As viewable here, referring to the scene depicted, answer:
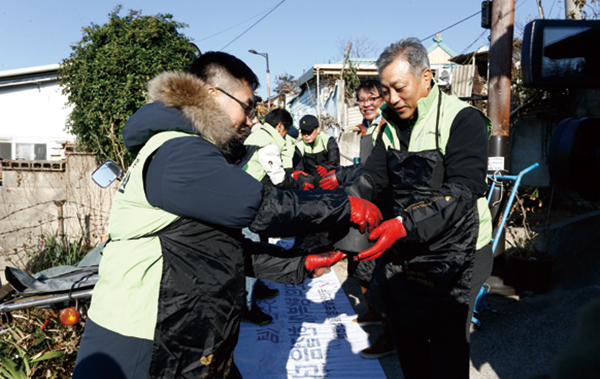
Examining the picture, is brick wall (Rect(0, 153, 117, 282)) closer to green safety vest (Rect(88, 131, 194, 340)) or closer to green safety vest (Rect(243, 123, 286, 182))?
green safety vest (Rect(243, 123, 286, 182))

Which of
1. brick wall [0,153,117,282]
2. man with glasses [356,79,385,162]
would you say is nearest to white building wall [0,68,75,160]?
brick wall [0,153,117,282]

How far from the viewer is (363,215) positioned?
1684 mm

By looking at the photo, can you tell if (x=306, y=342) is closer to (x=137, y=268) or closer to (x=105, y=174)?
(x=105, y=174)

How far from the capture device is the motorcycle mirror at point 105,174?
2912 millimetres

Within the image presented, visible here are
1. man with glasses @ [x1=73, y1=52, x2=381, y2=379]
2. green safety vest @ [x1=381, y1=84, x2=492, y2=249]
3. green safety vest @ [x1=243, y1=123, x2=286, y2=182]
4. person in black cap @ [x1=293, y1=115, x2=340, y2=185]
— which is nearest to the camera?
man with glasses @ [x1=73, y1=52, x2=381, y2=379]

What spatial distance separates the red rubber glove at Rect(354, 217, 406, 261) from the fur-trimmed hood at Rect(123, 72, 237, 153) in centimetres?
78

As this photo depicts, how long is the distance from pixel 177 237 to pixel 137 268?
0.18m

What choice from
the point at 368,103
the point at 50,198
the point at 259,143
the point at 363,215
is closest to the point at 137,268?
the point at 363,215

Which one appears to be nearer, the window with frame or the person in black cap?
the person in black cap

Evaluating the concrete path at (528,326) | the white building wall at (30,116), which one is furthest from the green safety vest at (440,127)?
the white building wall at (30,116)

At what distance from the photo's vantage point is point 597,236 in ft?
17.1

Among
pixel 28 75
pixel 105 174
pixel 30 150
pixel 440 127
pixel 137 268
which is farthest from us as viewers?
pixel 30 150

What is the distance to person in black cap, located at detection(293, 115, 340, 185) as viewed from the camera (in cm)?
624

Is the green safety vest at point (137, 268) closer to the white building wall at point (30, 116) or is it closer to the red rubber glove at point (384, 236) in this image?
the red rubber glove at point (384, 236)
